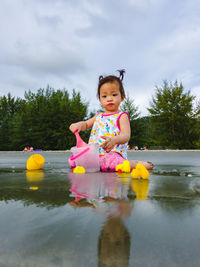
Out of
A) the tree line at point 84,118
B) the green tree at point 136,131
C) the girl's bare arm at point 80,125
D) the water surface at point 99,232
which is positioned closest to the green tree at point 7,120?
the tree line at point 84,118

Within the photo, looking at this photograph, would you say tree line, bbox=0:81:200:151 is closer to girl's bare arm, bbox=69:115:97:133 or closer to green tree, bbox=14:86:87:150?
green tree, bbox=14:86:87:150

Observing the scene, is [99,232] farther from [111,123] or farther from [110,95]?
[110,95]

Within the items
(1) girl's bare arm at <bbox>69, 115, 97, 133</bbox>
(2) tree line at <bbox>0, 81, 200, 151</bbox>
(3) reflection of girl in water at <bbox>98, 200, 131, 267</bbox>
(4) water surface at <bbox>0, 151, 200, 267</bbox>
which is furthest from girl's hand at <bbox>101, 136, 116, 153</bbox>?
(2) tree line at <bbox>0, 81, 200, 151</bbox>

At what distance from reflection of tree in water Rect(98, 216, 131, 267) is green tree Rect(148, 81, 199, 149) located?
687 inches

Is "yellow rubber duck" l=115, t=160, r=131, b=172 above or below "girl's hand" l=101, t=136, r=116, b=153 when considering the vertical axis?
below

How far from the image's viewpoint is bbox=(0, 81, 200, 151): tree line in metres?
16.3

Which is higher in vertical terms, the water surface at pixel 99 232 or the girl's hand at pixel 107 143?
the girl's hand at pixel 107 143

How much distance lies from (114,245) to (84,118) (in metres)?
16.6

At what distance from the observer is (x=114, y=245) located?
0.46m

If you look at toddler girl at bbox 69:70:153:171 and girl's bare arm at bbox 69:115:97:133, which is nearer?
toddler girl at bbox 69:70:153:171

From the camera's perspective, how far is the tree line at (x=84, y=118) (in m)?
16.3

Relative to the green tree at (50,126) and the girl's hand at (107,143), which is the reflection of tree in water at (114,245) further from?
the green tree at (50,126)

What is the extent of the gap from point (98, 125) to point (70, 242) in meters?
2.12

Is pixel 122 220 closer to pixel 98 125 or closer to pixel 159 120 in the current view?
pixel 98 125
